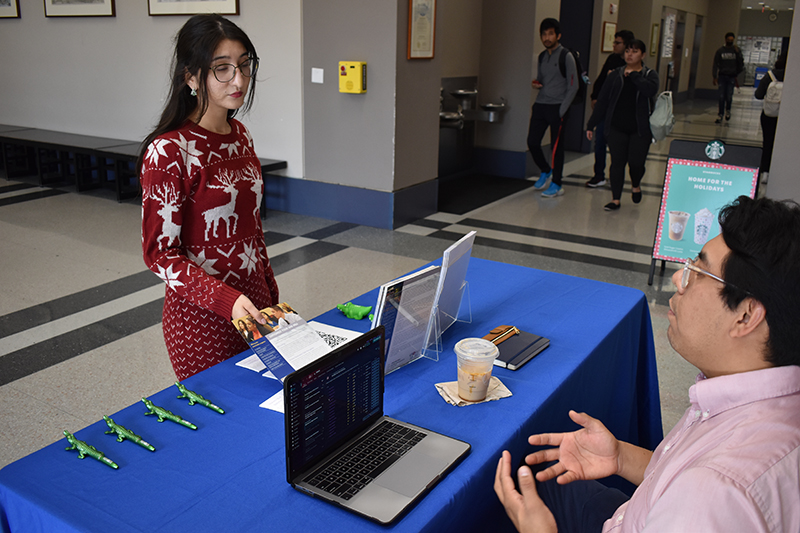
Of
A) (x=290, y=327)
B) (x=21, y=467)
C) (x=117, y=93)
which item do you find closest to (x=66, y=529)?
(x=21, y=467)

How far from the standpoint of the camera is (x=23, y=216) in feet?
18.2

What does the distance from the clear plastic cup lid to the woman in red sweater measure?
519mm

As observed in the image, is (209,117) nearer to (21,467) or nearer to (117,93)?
(21,467)

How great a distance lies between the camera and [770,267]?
1044 mm

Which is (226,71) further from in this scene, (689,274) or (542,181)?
(542,181)

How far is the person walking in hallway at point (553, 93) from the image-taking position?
252 inches

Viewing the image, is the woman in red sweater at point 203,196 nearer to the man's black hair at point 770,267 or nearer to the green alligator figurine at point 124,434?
the green alligator figurine at point 124,434

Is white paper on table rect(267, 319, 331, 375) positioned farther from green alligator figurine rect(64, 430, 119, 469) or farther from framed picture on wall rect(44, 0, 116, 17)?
framed picture on wall rect(44, 0, 116, 17)

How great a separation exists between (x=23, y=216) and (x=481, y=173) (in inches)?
190

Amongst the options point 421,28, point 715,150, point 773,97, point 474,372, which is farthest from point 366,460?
point 773,97

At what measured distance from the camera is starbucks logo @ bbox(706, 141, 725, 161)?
383 centimetres

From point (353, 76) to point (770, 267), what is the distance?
445 centimetres

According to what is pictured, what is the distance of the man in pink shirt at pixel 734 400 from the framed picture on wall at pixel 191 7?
524cm

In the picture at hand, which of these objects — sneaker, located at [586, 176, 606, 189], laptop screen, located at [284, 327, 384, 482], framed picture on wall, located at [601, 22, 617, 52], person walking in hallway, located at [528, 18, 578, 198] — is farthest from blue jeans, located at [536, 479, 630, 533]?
framed picture on wall, located at [601, 22, 617, 52]
